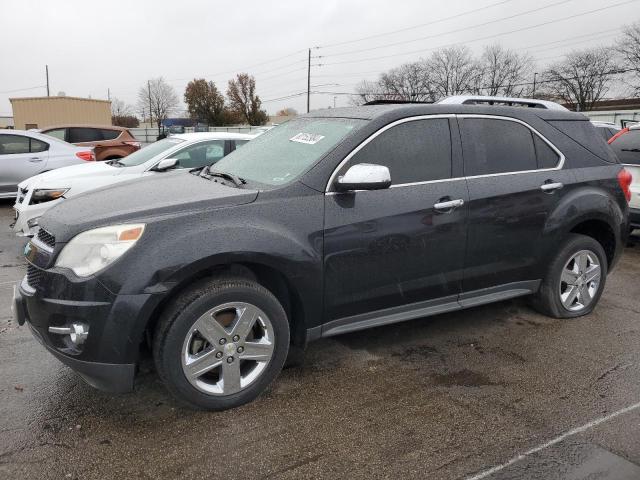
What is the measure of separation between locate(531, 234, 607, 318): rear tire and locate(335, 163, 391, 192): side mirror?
1.95 meters

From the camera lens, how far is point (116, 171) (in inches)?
277

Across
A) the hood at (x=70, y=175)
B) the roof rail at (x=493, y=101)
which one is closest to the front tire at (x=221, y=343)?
the roof rail at (x=493, y=101)

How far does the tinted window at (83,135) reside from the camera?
13375 millimetres

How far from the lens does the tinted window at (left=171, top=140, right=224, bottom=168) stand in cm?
744

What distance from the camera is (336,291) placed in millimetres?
3312

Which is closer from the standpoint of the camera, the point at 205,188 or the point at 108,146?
the point at 205,188

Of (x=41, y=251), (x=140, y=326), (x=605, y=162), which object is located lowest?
(x=140, y=326)

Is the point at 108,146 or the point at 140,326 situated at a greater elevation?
the point at 108,146

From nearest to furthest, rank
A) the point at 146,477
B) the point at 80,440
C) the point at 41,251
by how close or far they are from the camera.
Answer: the point at 146,477, the point at 80,440, the point at 41,251

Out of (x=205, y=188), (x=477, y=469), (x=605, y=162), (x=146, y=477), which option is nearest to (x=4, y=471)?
(x=146, y=477)

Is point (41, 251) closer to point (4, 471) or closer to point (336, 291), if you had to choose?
point (4, 471)

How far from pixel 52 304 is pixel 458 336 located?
290cm

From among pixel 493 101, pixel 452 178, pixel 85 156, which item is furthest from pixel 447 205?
pixel 85 156

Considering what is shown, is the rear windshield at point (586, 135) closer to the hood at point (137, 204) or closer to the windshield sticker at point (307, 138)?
the windshield sticker at point (307, 138)
